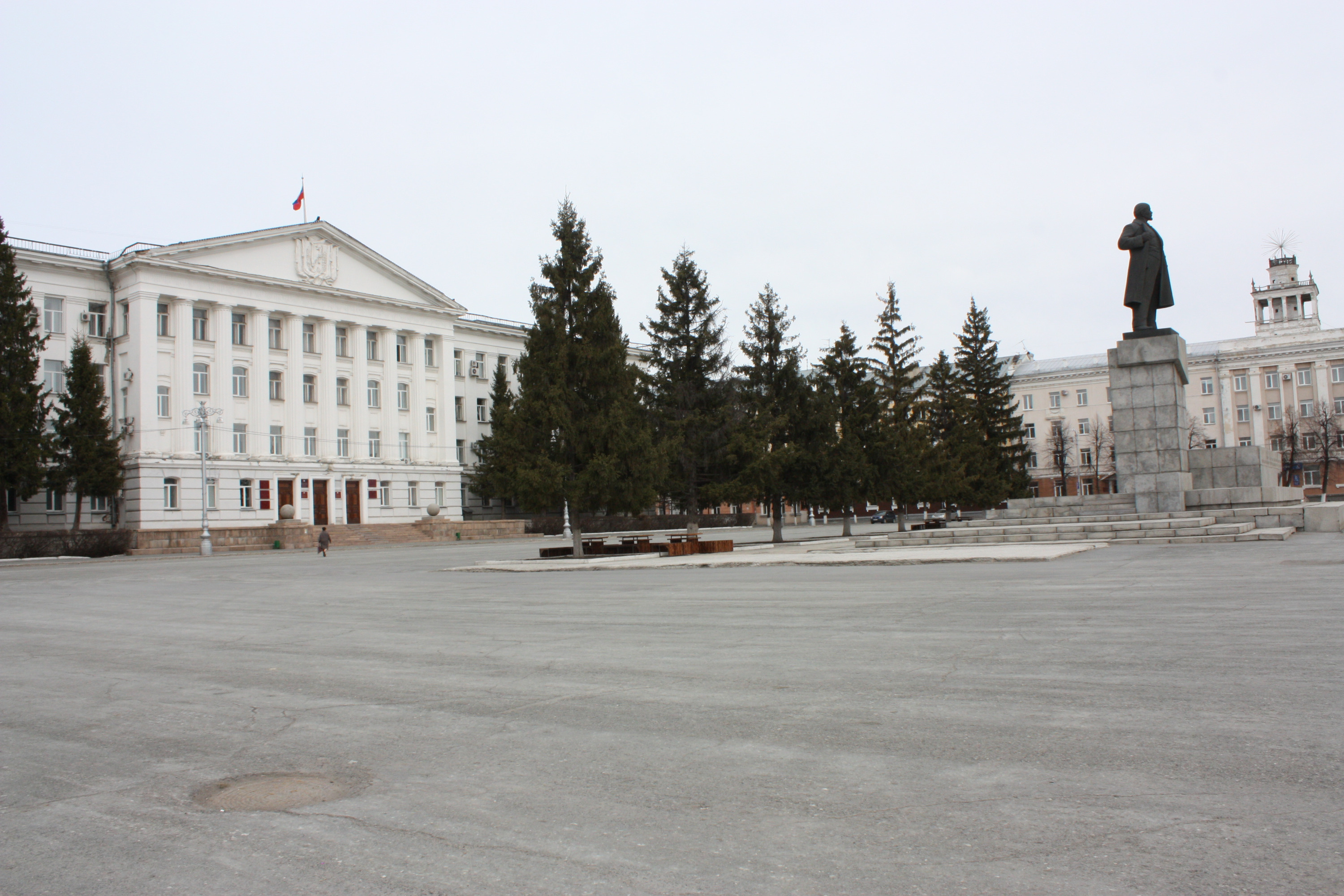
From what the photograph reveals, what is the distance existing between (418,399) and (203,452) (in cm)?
2296

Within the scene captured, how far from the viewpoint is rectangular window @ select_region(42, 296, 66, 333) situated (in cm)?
5466

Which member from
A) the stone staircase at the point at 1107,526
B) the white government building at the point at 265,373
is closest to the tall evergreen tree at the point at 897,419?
the stone staircase at the point at 1107,526

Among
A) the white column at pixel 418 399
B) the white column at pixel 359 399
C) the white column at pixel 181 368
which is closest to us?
the white column at pixel 181 368

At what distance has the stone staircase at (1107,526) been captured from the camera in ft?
75.8

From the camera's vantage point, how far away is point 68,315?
55656 mm

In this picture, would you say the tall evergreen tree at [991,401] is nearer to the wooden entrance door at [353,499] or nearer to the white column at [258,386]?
the wooden entrance door at [353,499]

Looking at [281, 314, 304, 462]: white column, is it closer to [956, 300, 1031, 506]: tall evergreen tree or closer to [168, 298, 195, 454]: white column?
[168, 298, 195, 454]: white column

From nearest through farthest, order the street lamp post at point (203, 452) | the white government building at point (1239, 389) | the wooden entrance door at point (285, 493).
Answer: the street lamp post at point (203, 452), the wooden entrance door at point (285, 493), the white government building at point (1239, 389)

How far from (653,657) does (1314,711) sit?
17.4 feet

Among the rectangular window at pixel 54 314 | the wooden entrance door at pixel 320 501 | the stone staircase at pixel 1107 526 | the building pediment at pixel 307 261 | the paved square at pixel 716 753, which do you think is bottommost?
the paved square at pixel 716 753

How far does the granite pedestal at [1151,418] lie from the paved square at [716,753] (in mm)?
15486

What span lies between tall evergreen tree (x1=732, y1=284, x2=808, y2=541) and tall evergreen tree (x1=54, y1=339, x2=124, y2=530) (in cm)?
3391

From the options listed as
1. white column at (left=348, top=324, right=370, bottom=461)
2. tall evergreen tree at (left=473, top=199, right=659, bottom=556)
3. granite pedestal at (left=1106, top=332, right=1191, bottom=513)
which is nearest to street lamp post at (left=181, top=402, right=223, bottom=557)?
white column at (left=348, top=324, right=370, bottom=461)

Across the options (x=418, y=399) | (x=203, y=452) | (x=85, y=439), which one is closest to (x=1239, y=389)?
(x=418, y=399)
